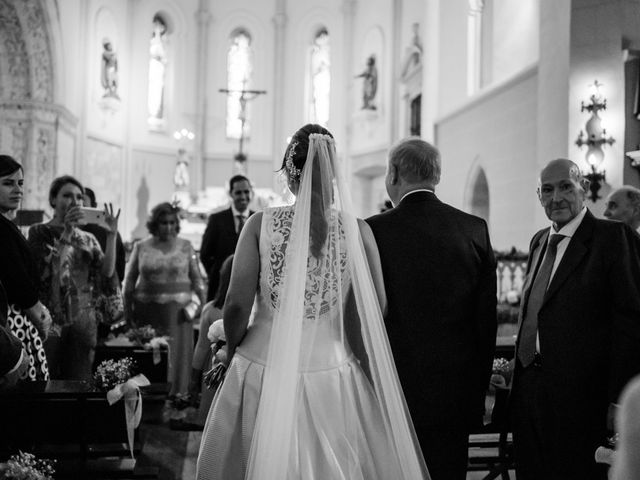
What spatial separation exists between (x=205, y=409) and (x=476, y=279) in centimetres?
232

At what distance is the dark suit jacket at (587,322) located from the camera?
263cm

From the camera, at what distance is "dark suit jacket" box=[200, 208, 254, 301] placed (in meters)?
5.87

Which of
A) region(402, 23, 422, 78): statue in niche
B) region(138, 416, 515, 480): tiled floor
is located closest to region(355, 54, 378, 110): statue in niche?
region(402, 23, 422, 78): statue in niche

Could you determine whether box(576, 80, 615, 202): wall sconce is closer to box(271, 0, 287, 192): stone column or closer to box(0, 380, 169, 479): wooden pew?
box(0, 380, 169, 479): wooden pew

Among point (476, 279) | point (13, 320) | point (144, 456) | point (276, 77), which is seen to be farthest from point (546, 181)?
point (276, 77)

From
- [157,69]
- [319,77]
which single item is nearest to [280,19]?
[319,77]

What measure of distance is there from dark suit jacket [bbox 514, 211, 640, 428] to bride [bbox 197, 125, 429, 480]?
0.60 meters

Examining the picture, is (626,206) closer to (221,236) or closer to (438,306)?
(438,306)

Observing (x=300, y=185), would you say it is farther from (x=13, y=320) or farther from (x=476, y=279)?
(x=13, y=320)

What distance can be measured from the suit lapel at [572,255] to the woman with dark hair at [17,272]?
7.43 ft

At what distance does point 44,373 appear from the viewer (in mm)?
3666

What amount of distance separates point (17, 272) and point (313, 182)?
1.52 metres

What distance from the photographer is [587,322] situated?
8.71 feet

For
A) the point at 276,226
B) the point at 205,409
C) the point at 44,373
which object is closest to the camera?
the point at 276,226
